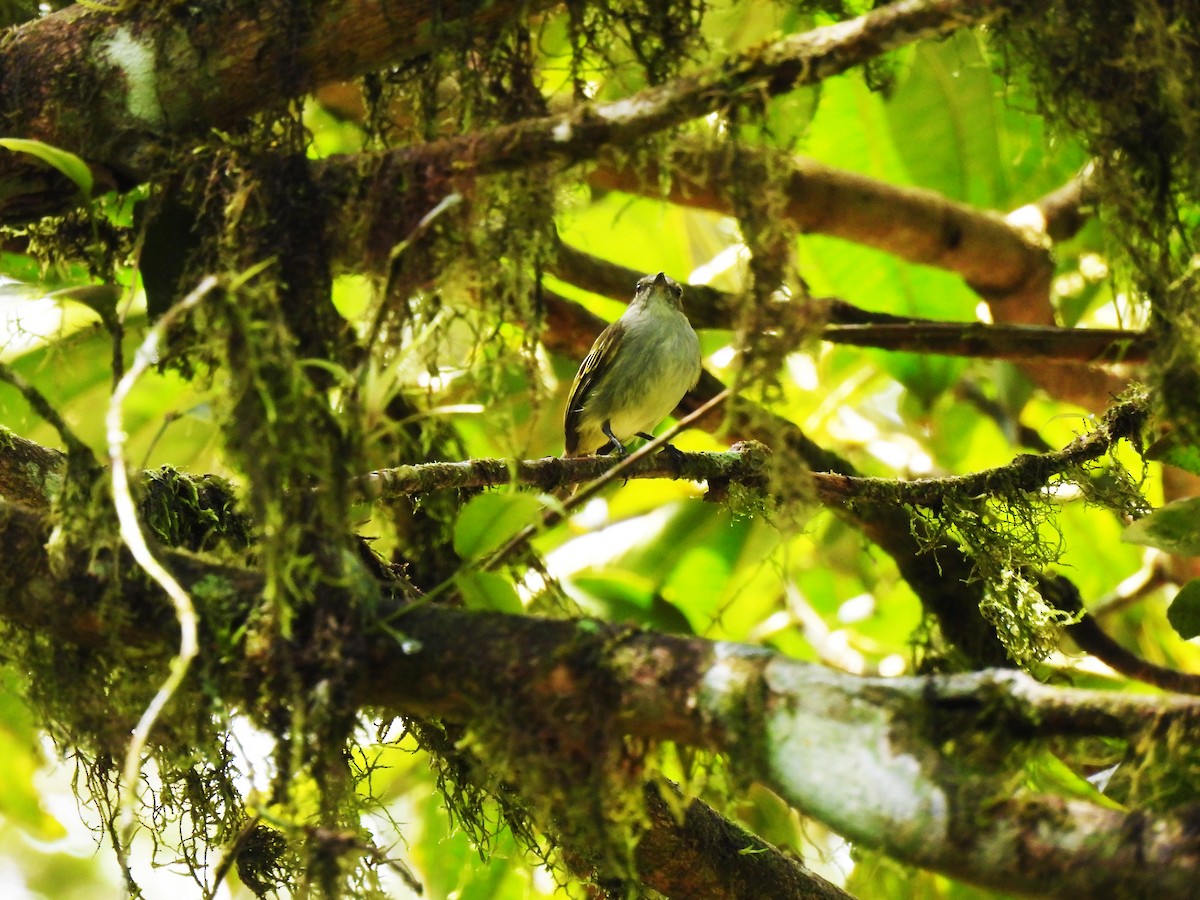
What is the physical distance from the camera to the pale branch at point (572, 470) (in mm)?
2547

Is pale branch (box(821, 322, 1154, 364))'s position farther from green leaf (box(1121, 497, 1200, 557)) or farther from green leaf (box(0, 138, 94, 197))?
green leaf (box(0, 138, 94, 197))

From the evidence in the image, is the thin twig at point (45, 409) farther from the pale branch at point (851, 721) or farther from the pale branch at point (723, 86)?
the pale branch at point (723, 86)

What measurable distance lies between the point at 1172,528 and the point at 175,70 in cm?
178

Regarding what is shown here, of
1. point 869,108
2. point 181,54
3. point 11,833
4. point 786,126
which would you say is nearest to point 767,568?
point 869,108

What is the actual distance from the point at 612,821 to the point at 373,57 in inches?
48.5

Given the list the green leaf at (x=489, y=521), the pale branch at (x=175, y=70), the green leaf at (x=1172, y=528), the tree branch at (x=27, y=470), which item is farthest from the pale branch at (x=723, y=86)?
the tree branch at (x=27, y=470)

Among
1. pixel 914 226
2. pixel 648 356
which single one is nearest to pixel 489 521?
pixel 648 356

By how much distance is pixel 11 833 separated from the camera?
682 cm

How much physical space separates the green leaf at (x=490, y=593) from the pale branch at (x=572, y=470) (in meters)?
0.22

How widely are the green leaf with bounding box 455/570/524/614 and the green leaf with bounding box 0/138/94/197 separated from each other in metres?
1.03

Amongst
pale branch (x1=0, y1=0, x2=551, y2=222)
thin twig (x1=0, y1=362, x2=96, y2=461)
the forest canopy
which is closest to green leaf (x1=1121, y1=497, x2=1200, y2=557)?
the forest canopy

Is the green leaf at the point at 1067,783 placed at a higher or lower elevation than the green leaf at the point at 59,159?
lower

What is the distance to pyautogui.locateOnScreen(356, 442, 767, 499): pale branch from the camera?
2.55 meters

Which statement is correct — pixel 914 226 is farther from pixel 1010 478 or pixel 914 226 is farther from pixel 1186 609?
pixel 1186 609
